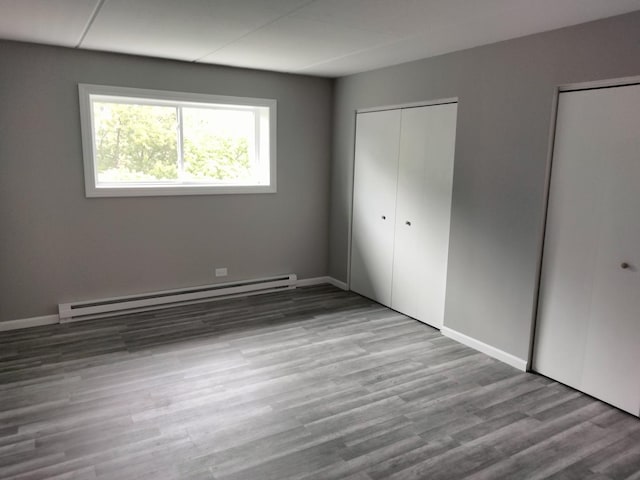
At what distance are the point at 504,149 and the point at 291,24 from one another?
175cm

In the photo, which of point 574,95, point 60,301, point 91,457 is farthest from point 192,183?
point 574,95

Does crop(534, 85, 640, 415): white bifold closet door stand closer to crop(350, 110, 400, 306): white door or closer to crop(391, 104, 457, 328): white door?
crop(391, 104, 457, 328): white door

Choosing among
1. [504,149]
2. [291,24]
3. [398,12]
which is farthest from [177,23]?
[504,149]

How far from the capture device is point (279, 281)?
17.1ft

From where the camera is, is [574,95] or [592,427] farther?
[574,95]

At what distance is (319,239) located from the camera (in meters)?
5.48

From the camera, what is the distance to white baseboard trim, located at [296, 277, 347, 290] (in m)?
5.41

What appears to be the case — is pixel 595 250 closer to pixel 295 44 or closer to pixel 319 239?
pixel 295 44

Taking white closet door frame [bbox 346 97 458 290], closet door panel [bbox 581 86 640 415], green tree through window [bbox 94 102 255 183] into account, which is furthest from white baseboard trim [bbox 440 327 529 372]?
green tree through window [bbox 94 102 255 183]

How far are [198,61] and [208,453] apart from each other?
3.44 m

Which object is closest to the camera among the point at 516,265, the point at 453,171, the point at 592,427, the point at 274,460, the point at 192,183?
the point at 274,460

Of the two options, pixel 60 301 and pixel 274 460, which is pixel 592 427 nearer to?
pixel 274 460

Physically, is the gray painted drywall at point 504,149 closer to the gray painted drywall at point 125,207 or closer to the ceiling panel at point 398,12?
the ceiling panel at point 398,12

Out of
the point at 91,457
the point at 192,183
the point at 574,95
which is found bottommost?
the point at 91,457
